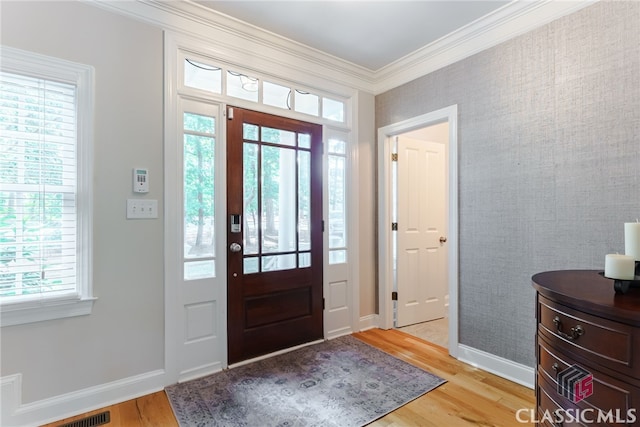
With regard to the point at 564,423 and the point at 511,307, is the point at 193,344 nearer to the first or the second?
the point at 564,423

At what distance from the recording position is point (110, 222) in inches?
78.4

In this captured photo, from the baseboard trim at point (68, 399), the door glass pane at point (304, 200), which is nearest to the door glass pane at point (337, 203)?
the door glass pane at point (304, 200)

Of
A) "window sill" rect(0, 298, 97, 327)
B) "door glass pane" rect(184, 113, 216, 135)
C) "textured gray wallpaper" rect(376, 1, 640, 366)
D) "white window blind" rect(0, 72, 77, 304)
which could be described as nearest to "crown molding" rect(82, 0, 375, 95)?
"door glass pane" rect(184, 113, 216, 135)

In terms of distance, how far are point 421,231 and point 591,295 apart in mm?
2385

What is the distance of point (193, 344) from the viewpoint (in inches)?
90.3

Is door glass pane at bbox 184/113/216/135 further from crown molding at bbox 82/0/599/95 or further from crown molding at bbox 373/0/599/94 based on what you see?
crown molding at bbox 373/0/599/94

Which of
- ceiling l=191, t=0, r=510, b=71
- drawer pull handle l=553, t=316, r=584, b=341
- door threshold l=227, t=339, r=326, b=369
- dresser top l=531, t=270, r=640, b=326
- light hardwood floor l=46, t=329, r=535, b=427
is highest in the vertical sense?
ceiling l=191, t=0, r=510, b=71

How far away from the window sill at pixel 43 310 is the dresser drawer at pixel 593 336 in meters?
2.39

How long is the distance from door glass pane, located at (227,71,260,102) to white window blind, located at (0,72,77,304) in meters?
1.01

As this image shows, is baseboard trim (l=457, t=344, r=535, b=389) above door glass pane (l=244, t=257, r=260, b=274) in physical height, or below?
below

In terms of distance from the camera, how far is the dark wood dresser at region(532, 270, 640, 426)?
3.24 feet

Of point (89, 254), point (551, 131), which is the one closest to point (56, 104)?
point (89, 254)

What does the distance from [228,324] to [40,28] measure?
2200 millimetres

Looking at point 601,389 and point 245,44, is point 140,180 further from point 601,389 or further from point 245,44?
point 601,389
